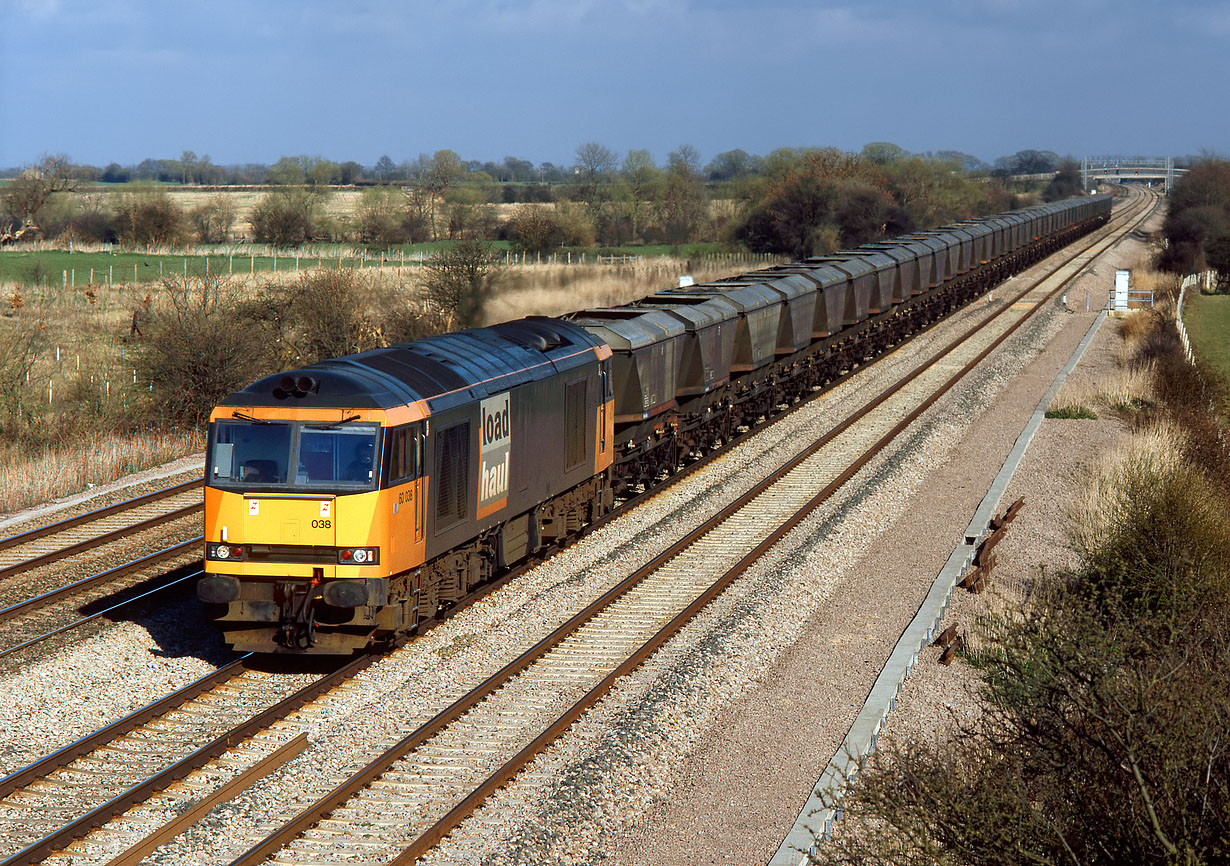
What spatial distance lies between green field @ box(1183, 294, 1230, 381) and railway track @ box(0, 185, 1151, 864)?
22.7 metres

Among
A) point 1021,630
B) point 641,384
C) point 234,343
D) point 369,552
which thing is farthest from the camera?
point 234,343

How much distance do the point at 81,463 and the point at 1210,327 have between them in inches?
1605

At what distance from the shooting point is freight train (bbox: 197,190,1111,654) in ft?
40.4

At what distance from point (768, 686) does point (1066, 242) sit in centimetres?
8189

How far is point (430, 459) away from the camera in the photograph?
13328mm

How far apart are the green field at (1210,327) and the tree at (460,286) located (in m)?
21.4

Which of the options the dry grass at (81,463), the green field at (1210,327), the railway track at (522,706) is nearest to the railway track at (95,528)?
the dry grass at (81,463)

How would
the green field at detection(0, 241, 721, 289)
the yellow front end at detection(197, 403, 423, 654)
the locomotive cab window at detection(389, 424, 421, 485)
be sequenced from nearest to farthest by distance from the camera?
the yellow front end at detection(197, 403, 423, 654) → the locomotive cab window at detection(389, 424, 421, 485) → the green field at detection(0, 241, 721, 289)

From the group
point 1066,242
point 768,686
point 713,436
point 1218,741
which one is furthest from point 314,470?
point 1066,242

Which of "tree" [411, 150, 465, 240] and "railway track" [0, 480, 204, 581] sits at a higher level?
"tree" [411, 150, 465, 240]

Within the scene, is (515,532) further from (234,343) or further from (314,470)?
(234,343)

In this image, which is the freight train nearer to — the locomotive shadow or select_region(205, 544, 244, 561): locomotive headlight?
select_region(205, 544, 244, 561): locomotive headlight

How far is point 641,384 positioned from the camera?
67.3ft

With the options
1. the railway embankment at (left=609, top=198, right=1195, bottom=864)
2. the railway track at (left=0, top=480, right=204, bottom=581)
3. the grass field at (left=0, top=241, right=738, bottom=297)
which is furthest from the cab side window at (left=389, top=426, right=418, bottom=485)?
the grass field at (left=0, top=241, right=738, bottom=297)
